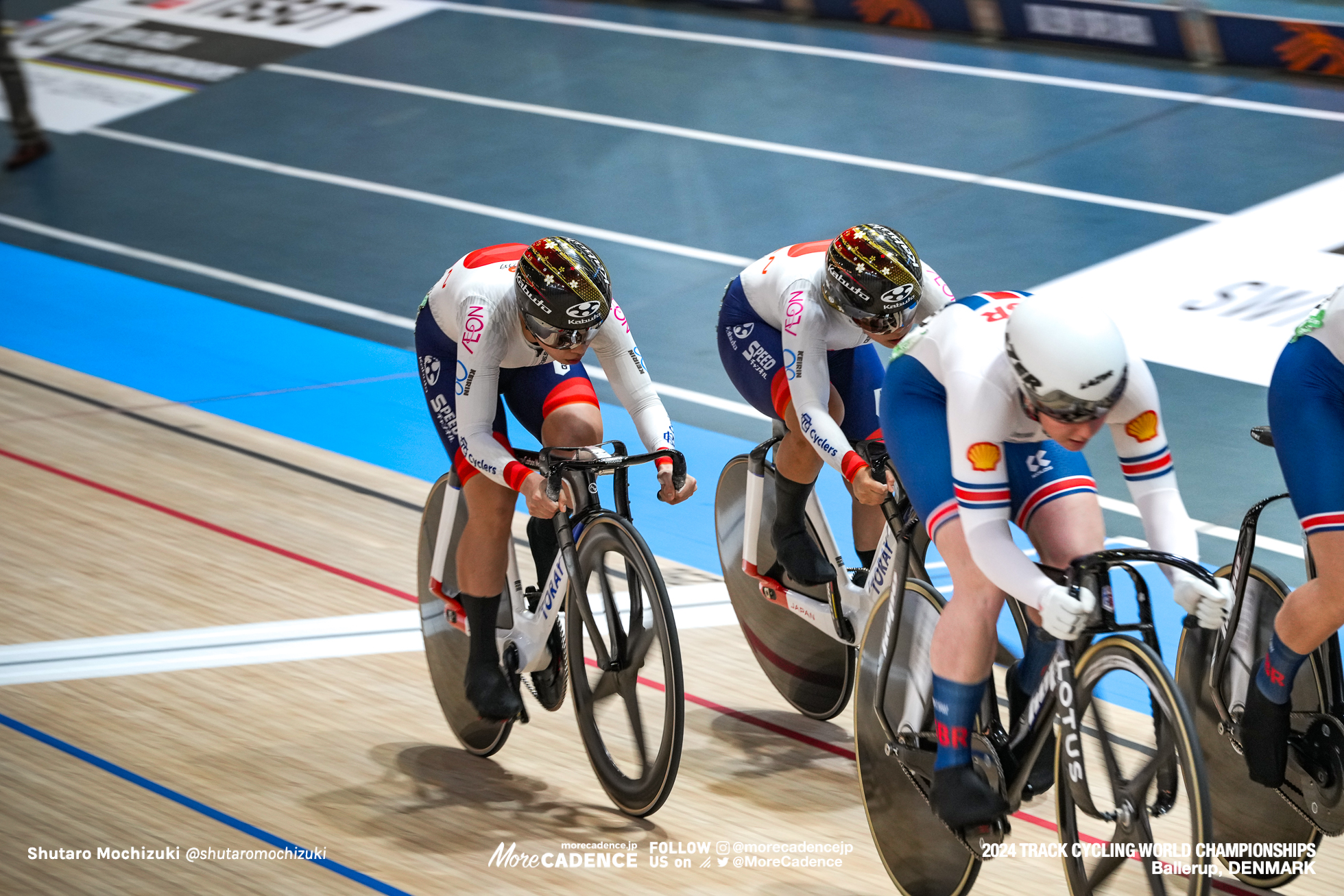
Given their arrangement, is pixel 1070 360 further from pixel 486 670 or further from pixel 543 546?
pixel 486 670

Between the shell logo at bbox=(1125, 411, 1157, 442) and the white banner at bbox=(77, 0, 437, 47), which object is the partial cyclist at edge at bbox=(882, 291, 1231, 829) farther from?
the white banner at bbox=(77, 0, 437, 47)

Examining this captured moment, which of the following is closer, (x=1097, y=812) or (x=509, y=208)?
(x=1097, y=812)

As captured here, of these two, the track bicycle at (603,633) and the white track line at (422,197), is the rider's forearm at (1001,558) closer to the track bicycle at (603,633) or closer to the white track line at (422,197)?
the track bicycle at (603,633)

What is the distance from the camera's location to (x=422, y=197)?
10031mm

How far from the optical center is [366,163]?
35.2 feet

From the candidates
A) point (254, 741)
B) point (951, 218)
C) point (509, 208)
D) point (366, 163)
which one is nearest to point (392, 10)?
point (366, 163)

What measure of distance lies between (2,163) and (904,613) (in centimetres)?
1010

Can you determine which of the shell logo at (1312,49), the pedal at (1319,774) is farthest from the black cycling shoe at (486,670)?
the shell logo at (1312,49)

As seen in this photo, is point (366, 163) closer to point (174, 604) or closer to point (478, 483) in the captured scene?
point (174, 604)

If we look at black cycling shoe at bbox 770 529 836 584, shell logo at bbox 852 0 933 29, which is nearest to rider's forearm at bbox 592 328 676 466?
black cycling shoe at bbox 770 529 836 584

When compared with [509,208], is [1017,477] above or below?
above

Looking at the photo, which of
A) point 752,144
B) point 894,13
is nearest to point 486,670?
point 752,144

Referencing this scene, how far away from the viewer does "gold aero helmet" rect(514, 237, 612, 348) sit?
3656 millimetres

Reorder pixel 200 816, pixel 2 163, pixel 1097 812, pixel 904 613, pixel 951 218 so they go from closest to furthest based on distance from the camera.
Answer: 1. pixel 1097 812
2. pixel 904 613
3. pixel 200 816
4. pixel 951 218
5. pixel 2 163
